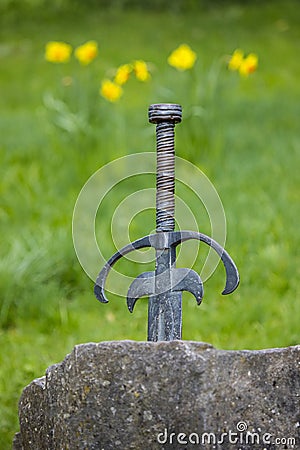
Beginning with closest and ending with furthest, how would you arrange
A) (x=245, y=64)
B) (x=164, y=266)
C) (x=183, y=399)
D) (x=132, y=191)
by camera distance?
(x=183, y=399), (x=164, y=266), (x=132, y=191), (x=245, y=64)

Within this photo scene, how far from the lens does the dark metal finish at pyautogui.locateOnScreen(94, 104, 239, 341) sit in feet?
5.18

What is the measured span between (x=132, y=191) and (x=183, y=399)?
407 cm

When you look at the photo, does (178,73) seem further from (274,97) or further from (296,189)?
(274,97)

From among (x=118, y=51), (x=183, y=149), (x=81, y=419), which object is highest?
(x=118, y=51)

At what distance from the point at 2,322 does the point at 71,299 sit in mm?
441

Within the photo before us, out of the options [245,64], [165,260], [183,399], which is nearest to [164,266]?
[165,260]

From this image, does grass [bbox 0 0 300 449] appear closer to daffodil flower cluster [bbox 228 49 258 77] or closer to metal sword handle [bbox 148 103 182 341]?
daffodil flower cluster [bbox 228 49 258 77]

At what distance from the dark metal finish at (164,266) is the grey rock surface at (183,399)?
0.58ft

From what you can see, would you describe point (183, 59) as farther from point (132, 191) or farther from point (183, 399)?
point (183, 399)

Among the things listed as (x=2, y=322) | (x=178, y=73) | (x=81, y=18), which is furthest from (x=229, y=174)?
(x=81, y=18)

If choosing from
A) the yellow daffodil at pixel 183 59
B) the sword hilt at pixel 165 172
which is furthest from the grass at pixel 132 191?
the sword hilt at pixel 165 172

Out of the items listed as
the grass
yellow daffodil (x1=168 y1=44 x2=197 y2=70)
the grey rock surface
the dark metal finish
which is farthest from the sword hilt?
yellow daffodil (x1=168 y1=44 x2=197 y2=70)

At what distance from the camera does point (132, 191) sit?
541 centimetres

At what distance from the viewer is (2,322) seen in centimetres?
377
